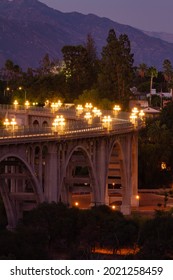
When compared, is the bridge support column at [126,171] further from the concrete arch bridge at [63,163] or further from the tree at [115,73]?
the tree at [115,73]

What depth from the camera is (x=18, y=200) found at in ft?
212

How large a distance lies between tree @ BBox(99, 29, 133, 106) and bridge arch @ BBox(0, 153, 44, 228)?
63271 millimetres

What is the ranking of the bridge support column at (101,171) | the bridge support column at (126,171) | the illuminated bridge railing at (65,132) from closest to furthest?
the illuminated bridge railing at (65,132)
the bridge support column at (101,171)
the bridge support column at (126,171)

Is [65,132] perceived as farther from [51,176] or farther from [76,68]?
[76,68]

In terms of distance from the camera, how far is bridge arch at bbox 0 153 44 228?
61250 millimetres

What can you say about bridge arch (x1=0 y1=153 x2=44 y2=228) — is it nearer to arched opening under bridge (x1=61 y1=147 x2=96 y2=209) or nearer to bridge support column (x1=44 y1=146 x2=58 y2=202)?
bridge support column (x1=44 y1=146 x2=58 y2=202)

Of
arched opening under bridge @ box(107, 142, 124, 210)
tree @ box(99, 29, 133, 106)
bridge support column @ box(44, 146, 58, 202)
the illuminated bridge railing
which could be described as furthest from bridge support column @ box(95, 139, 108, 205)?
tree @ box(99, 29, 133, 106)

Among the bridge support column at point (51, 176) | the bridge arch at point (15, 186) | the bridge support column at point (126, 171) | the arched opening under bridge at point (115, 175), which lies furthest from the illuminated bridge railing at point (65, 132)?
the arched opening under bridge at point (115, 175)

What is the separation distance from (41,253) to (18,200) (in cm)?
1435

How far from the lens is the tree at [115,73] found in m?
129

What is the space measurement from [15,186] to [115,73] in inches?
2576

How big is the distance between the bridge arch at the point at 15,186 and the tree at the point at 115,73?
2491 inches
